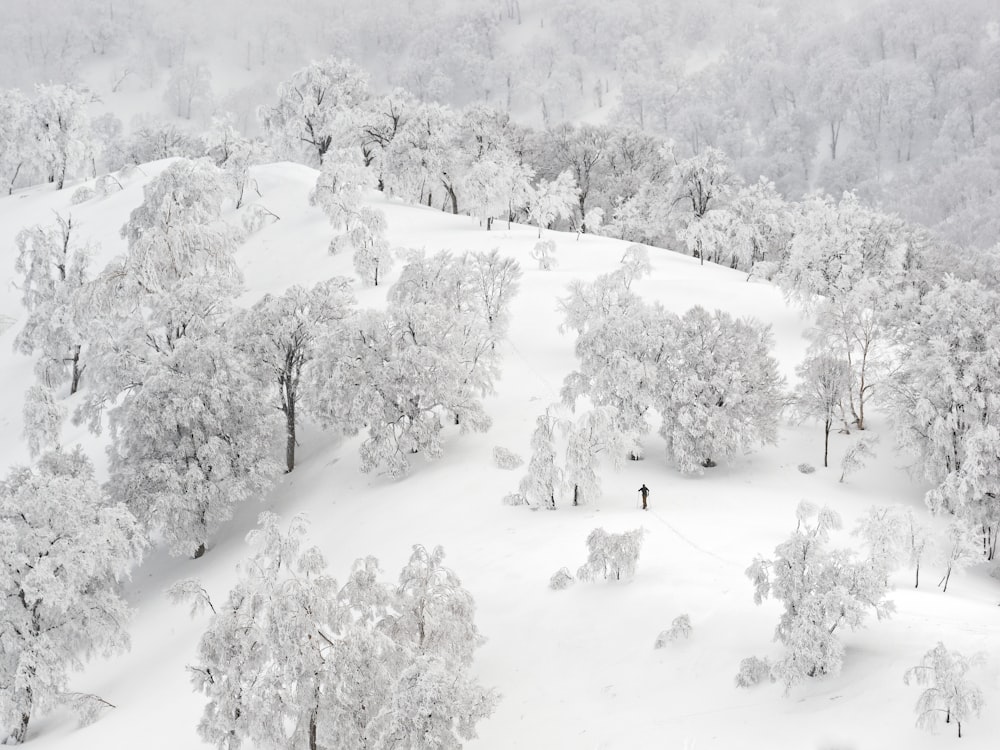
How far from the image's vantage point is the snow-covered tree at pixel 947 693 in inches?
541

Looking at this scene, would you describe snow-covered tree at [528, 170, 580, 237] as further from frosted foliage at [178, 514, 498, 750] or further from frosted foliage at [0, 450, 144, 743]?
frosted foliage at [178, 514, 498, 750]

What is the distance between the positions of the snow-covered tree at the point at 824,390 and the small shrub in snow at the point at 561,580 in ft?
51.3

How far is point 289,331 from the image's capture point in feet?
119

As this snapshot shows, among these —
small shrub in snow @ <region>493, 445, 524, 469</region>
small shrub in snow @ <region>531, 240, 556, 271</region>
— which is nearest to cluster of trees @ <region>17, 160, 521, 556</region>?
small shrub in snow @ <region>493, 445, 524, 469</region>

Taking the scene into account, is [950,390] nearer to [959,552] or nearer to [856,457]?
[856,457]

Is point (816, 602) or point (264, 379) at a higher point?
point (816, 602)

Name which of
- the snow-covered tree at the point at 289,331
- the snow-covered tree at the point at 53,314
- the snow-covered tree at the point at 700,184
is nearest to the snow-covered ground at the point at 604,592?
the snow-covered tree at the point at 289,331

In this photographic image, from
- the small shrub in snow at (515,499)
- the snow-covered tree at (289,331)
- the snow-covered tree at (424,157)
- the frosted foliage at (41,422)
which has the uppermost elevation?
the snow-covered tree at (424,157)

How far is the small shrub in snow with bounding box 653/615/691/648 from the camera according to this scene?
19.2m

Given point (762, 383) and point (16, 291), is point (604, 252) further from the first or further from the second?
point (16, 291)

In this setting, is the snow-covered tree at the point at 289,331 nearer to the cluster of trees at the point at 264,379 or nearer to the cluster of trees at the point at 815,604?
the cluster of trees at the point at 264,379

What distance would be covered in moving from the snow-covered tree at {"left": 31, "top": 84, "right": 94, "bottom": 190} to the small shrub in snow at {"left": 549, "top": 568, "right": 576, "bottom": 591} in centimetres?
7316

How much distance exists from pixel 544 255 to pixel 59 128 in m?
51.3

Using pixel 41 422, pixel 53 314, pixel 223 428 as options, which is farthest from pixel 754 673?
pixel 53 314
